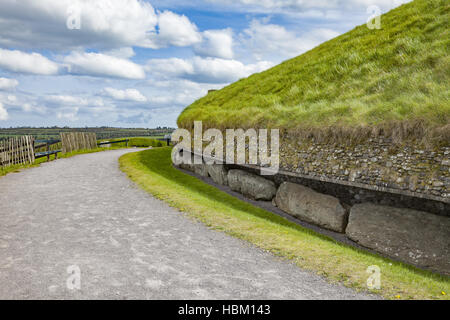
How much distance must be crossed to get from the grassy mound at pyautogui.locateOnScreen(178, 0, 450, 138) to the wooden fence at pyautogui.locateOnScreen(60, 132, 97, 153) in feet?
38.2

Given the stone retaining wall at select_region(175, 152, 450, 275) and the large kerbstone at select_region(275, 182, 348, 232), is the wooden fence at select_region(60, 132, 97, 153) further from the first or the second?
the large kerbstone at select_region(275, 182, 348, 232)

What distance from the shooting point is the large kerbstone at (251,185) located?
A: 1590 centimetres

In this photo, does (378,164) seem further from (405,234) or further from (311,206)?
(311,206)

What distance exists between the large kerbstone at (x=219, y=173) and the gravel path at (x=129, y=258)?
6912mm

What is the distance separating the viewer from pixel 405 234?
10359 millimetres

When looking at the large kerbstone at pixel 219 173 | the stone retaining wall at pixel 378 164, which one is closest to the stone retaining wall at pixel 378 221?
the stone retaining wall at pixel 378 164

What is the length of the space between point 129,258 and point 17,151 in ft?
59.3


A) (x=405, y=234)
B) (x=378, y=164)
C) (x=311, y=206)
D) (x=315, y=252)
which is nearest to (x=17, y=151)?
→ (x=311, y=206)

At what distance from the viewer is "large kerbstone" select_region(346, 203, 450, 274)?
384 inches

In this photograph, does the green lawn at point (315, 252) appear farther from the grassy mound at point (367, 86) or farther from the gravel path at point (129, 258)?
the grassy mound at point (367, 86)

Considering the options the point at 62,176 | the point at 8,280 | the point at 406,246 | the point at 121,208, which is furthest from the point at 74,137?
the point at 406,246

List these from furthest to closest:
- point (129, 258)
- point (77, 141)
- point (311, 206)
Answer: point (77, 141) < point (311, 206) < point (129, 258)
